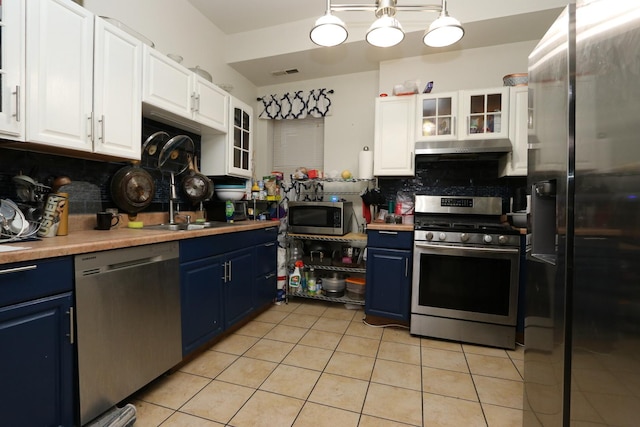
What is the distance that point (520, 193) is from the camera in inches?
110

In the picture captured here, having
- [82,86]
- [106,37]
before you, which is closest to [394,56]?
[106,37]

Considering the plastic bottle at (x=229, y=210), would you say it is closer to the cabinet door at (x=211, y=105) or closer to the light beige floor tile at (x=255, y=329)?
the cabinet door at (x=211, y=105)

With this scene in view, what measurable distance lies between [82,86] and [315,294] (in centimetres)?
248

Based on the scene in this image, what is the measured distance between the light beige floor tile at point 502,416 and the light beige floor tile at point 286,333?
1.31m

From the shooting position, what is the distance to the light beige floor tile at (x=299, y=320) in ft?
8.41

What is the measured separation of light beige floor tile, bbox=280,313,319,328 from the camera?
8.41 ft

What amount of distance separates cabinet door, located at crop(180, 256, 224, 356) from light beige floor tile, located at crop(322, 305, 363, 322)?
1.09 meters

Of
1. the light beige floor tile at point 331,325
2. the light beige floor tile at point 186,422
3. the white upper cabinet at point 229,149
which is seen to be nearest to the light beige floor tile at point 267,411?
the light beige floor tile at point 186,422

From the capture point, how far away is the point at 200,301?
192cm

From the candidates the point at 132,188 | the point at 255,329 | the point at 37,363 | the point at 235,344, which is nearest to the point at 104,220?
the point at 132,188

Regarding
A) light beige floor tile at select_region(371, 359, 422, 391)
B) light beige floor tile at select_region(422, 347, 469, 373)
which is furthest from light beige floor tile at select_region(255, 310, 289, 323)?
light beige floor tile at select_region(422, 347, 469, 373)

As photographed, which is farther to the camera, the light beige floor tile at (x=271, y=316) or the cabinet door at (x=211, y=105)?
the light beige floor tile at (x=271, y=316)

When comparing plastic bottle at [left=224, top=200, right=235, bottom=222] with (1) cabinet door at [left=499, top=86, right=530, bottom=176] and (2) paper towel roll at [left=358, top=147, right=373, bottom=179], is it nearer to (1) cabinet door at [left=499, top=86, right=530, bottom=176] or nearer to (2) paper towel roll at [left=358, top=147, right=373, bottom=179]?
(2) paper towel roll at [left=358, top=147, right=373, bottom=179]

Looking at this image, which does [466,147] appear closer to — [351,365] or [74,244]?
[351,365]
